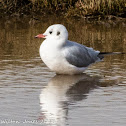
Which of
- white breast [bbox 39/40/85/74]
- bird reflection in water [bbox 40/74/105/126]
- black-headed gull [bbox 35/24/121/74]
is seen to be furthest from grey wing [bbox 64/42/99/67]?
bird reflection in water [bbox 40/74/105/126]

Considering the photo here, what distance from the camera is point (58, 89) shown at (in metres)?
8.23

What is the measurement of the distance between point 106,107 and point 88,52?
117 inches

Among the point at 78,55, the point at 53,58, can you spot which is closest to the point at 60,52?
the point at 53,58

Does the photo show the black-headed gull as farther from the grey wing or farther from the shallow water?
the shallow water

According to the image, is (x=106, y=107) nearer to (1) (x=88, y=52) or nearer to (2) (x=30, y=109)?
(2) (x=30, y=109)

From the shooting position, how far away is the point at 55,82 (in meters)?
8.76

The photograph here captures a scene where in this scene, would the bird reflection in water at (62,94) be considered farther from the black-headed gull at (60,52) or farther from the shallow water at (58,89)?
the black-headed gull at (60,52)

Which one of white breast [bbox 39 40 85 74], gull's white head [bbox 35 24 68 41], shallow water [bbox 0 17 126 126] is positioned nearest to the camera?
shallow water [bbox 0 17 126 126]

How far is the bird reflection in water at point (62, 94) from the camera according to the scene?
657 cm

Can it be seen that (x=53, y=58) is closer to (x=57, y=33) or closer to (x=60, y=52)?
(x=60, y=52)

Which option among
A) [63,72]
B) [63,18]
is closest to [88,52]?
[63,72]

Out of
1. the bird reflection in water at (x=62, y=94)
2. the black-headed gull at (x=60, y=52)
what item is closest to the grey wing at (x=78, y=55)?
the black-headed gull at (x=60, y=52)

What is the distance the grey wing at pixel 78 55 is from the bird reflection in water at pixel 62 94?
232 mm

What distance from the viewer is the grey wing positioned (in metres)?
9.12
